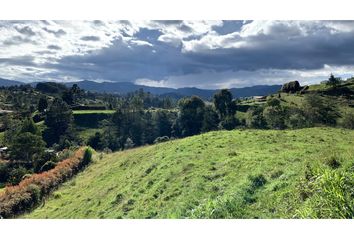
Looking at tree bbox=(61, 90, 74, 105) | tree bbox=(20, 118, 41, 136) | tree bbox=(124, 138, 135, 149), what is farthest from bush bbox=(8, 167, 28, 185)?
tree bbox=(124, 138, 135, 149)

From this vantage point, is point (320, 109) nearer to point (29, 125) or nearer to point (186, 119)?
point (186, 119)

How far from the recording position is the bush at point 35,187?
23.5 m

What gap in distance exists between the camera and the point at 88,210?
21828mm

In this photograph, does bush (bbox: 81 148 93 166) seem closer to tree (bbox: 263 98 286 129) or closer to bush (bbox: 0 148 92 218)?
bush (bbox: 0 148 92 218)

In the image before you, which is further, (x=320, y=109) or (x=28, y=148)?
(x=320, y=109)

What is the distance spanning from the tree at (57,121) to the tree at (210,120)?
140ft

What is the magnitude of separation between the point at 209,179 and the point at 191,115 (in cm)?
5807

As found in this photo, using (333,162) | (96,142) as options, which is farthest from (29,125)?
(333,162)

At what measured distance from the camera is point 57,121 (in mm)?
30359

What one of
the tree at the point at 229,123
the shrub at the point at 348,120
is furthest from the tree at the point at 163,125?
the shrub at the point at 348,120

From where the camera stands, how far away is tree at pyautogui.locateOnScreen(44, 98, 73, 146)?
2965 cm
